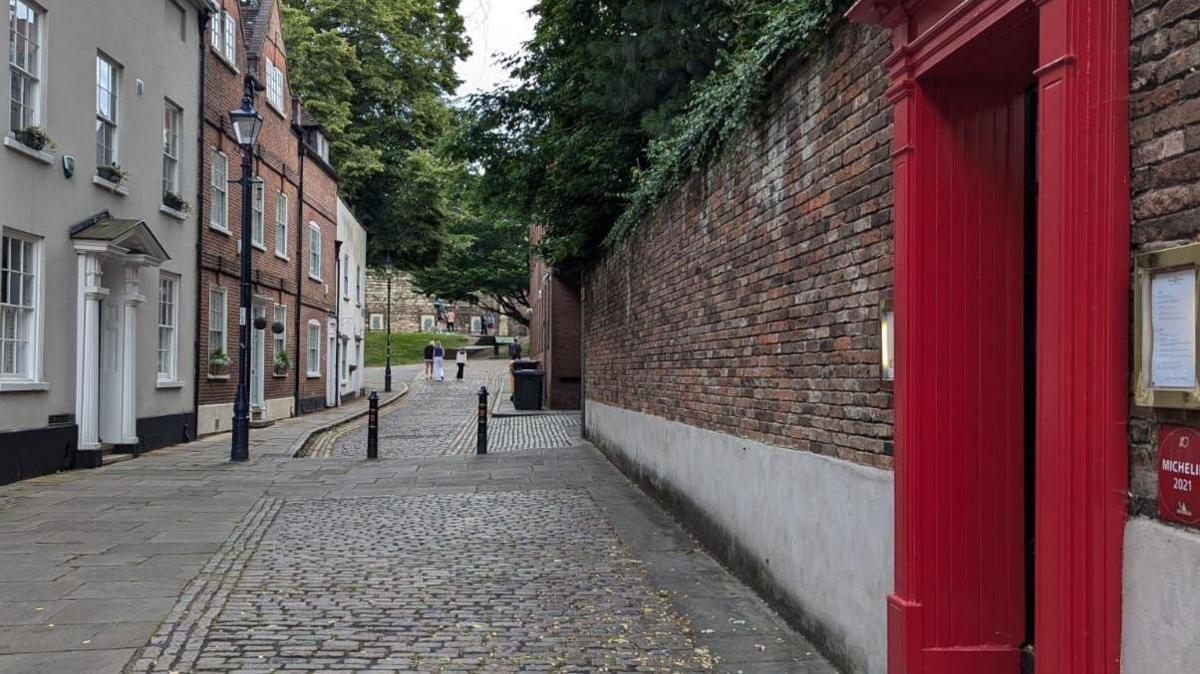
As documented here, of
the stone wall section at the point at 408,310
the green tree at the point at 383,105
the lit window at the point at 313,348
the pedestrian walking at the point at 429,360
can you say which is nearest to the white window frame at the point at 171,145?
the lit window at the point at 313,348

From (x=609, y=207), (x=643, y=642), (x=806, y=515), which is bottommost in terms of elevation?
(x=643, y=642)

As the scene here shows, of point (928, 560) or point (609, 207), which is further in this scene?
point (609, 207)

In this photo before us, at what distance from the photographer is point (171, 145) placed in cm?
1669

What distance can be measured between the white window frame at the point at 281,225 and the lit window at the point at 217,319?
3930 millimetres

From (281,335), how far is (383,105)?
56.5 feet

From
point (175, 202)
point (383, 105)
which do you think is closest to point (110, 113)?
point (175, 202)

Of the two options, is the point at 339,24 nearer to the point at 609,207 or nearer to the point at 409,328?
the point at 609,207

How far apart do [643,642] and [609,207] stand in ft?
35.2

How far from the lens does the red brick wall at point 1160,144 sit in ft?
8.46

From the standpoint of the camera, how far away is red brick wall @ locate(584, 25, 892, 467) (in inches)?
186

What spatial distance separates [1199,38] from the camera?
256cm

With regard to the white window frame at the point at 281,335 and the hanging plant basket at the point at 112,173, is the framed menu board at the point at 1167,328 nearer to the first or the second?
the hanging plant basket at the point at 112,173

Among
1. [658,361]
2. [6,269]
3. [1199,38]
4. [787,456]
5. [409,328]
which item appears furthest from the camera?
[409,328]

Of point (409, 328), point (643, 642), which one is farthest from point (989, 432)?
point (409, 328)
